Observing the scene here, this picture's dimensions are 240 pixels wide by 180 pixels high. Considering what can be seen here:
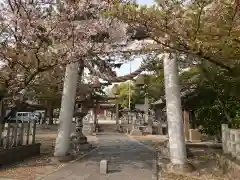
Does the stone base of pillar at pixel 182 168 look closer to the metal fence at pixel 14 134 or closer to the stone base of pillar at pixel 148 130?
the metal fence at pixel 14 134

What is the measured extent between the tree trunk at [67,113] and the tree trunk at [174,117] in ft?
13.9

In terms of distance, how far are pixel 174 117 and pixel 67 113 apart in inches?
185

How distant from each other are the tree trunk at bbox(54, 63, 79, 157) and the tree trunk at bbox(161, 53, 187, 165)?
13.9 ft

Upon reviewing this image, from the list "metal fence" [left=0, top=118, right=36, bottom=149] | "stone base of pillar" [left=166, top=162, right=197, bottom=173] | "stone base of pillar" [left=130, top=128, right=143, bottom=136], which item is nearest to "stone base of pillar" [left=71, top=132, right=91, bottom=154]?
"metal fence" [left=0, top=118, right=36, bottom=149]

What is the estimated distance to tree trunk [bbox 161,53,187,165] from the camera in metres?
9.91

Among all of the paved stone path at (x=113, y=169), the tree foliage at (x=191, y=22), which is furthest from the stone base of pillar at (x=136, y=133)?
the tree foliage at (x=191, y=22)

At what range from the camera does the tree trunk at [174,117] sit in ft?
32.5

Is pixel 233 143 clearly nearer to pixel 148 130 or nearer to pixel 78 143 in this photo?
pixel 78 143

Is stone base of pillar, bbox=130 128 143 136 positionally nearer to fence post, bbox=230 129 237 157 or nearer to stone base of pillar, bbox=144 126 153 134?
stone base of pillar, bbox=144 126 153 134

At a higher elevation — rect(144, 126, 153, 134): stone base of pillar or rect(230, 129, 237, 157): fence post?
rect(144, 126, 153, 134): stone base of pillar

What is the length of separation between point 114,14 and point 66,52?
3570mm

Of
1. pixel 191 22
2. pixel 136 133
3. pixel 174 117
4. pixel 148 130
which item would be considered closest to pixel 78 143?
pixel 174 117

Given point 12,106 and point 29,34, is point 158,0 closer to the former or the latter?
point 29,34

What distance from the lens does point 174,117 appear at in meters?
10.2
